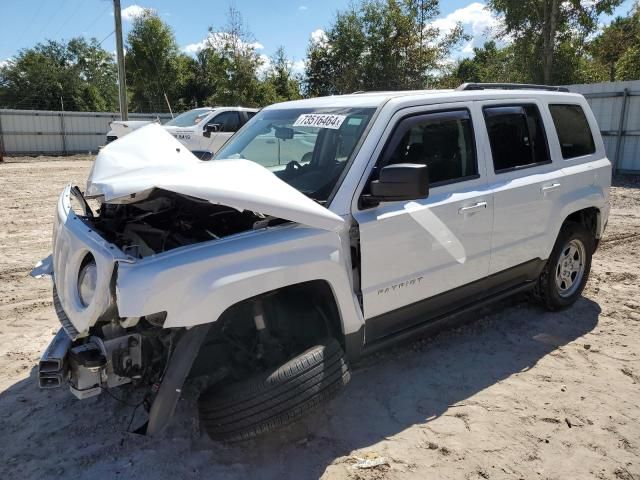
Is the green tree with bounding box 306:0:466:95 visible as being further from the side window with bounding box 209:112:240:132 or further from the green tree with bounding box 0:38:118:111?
the green tree with bounding box 0:38:118:111

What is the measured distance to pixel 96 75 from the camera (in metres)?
49.8

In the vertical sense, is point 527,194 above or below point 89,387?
above

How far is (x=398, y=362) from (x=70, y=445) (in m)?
2.27

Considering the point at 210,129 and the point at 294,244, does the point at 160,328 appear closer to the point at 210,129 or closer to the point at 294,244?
the point at 294,244

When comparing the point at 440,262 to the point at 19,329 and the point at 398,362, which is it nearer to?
the point at 398,362

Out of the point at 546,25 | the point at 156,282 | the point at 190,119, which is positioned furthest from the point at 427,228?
the point at 546,25

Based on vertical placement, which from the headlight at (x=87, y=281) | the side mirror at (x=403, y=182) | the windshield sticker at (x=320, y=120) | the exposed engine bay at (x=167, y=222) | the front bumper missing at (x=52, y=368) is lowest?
the front bumper missing at (x=52, y=368)

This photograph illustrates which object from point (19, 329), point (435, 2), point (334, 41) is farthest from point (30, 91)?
point (19, 329)

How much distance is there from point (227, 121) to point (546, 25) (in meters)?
14.2

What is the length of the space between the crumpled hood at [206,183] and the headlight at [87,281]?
13.9 inches

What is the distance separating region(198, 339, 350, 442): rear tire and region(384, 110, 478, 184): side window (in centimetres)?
140

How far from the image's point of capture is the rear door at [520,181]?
3994mm

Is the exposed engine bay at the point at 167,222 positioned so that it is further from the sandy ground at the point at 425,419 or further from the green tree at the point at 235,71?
the green tree at the point at 235,71

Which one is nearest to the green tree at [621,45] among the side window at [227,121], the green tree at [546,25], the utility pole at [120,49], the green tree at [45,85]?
the green tree at [546,25]
